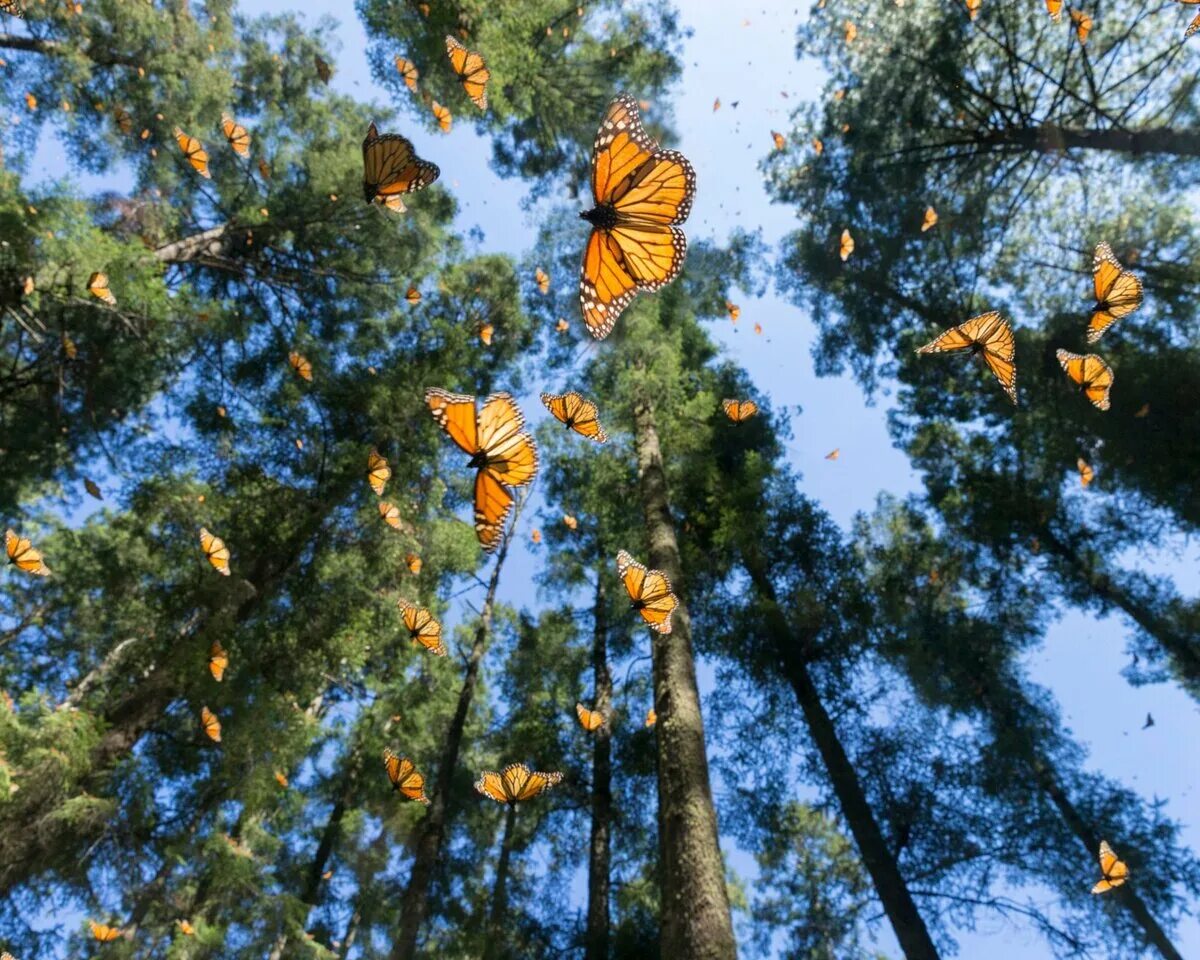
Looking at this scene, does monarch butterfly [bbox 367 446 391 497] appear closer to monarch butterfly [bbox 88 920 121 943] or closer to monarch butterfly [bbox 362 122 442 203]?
monarch butterfly [bbox 362 122 442 203]

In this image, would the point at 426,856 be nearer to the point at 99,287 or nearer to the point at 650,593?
the point at 650,593

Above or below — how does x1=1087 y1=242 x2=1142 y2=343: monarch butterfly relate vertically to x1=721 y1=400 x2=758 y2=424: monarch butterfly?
below

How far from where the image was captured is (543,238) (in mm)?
12398

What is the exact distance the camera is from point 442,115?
32.5 ft

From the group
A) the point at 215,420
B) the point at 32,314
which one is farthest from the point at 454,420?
the point at 215,420

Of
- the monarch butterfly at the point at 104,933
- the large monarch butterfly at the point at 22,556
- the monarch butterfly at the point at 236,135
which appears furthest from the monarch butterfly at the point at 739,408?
the monarch butterfly at the point at 104,933

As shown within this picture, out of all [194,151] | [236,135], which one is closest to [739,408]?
[236,135]

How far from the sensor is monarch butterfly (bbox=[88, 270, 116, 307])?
641 cm

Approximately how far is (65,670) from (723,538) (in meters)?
10.7

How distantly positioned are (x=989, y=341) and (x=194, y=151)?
11.1 metres

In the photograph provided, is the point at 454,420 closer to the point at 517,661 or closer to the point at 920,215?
the point at 517,661

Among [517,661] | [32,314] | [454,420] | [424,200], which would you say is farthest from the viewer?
[424,200]

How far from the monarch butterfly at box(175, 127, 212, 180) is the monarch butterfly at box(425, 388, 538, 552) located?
9.28 m

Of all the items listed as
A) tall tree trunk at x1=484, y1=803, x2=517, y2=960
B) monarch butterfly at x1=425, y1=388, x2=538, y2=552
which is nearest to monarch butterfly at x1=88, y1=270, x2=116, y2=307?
monarch butterfly at x1=425, y1=388, x2=538, y2=552
